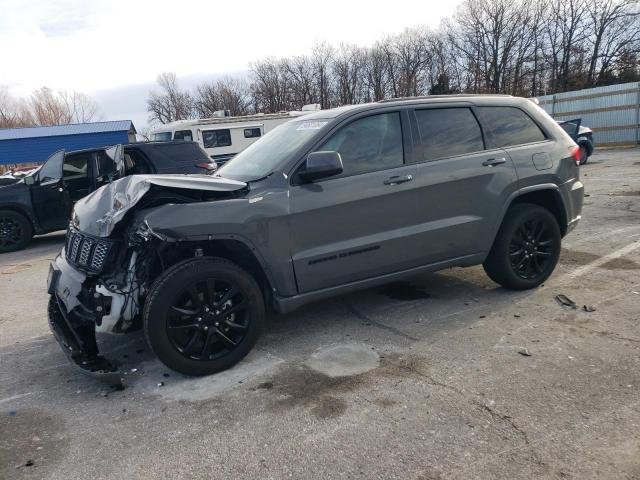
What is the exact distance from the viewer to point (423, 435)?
2637 mm

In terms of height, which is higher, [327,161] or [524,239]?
[327,161]

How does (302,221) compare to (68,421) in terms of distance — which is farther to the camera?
(302,221)

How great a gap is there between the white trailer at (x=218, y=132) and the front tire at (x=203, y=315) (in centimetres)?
1505

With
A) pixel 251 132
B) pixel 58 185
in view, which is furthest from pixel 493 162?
pixel 251 132

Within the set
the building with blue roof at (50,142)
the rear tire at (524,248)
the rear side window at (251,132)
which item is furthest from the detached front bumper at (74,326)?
the building with blue roof at (50,142)

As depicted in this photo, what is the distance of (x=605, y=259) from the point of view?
18.5 ft

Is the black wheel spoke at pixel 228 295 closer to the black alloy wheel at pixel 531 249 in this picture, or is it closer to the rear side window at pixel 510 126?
the black alloy wheel at pixel 531 249

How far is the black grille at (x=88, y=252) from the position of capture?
3.39 m

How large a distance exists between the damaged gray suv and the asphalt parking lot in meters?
0.37

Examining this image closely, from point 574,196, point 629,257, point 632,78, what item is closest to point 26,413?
point 574,196

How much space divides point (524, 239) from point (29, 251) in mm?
8882

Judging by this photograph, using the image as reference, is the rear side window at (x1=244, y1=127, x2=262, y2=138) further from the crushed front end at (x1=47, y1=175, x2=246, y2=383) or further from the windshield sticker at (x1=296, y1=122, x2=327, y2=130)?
the crushed front end at (x1=47, y1=175, x2=246, y2=383)

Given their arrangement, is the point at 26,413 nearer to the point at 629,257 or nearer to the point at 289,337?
the point at 289,337

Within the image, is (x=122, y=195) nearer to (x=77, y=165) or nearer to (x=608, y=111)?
(x=77, y=165)
